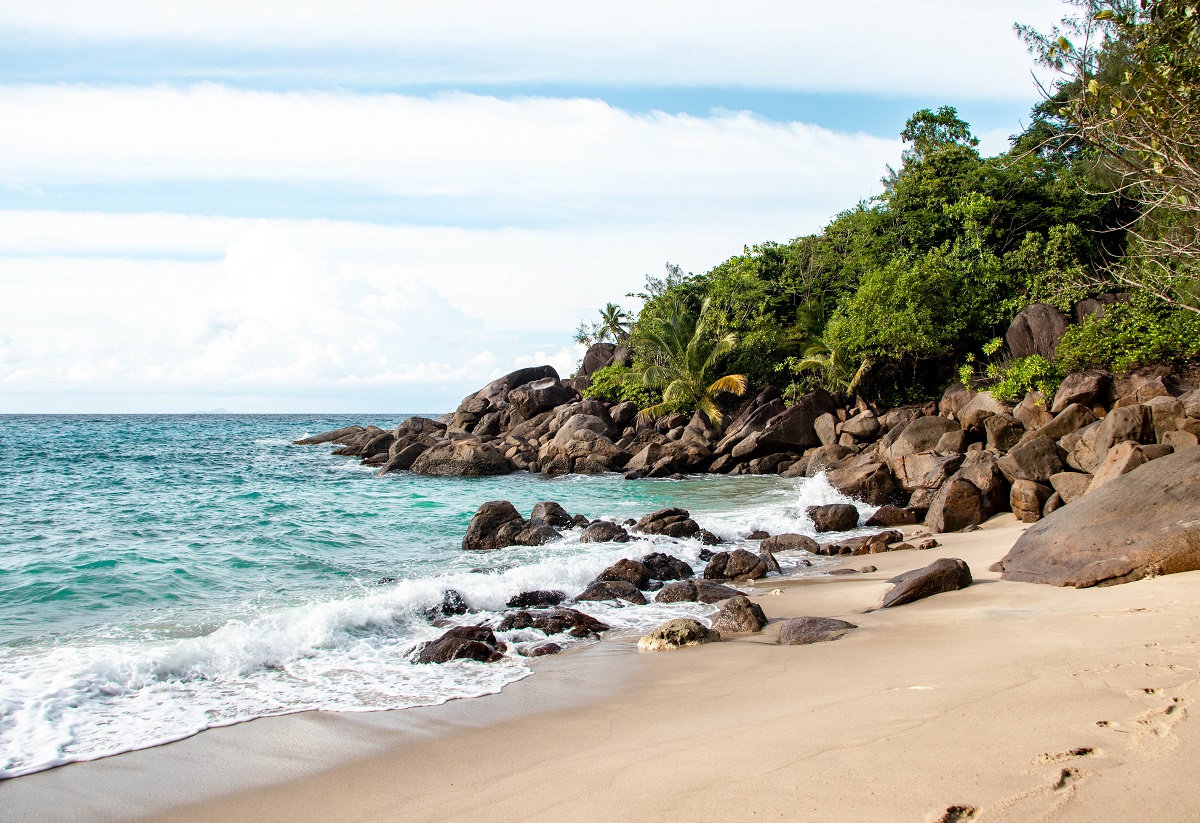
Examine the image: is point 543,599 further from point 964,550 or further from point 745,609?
point 964,550

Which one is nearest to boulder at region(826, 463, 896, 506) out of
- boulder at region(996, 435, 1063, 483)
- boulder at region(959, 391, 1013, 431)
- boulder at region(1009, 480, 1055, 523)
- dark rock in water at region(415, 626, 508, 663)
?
boulder at region(959, 391, 1013, 431)

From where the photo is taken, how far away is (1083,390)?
54.9ft

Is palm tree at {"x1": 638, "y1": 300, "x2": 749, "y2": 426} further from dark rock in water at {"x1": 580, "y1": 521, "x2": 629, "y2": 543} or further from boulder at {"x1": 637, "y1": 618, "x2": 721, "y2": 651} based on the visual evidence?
boulder at {"x1": 637, "y1": 618, "x2": 721, "y2": 651}

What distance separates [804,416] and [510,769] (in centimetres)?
2158

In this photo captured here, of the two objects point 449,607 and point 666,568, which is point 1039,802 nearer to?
point 449,607

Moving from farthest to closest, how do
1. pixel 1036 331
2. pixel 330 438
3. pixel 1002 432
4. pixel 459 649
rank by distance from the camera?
pixel 330 438 < pixel 1036 331 < pixel 1002 432 < pixel 459 649

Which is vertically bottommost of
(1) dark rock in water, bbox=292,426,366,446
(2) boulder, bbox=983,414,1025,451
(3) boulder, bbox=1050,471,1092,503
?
(1) dark rock in water, bbox=292,426,366,446

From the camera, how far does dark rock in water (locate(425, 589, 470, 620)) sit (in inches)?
334

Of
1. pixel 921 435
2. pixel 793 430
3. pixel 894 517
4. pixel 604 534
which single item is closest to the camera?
pixel 604 534

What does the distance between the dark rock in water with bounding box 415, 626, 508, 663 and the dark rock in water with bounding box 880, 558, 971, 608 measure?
3874 mm

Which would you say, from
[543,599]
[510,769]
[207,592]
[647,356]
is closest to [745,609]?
[543,599]

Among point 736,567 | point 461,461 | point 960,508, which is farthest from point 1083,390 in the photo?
point 461,461

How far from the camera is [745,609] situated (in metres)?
7.52

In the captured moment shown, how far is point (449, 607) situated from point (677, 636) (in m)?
2.93
